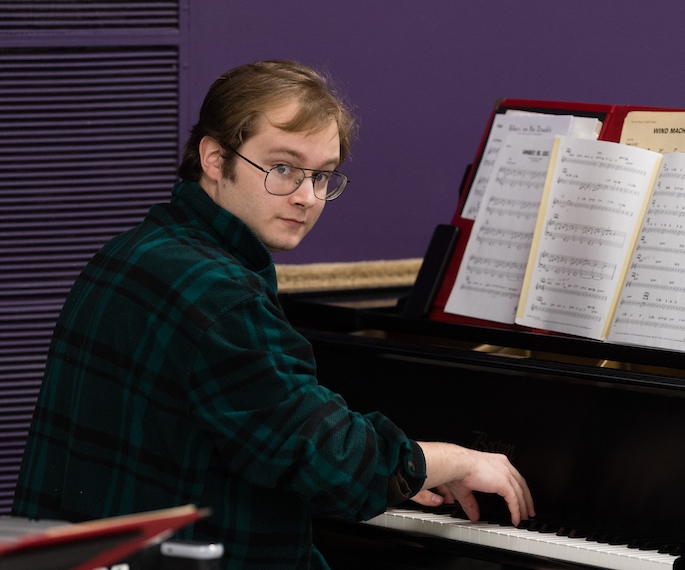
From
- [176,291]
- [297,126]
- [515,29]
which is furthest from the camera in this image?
[515,29]

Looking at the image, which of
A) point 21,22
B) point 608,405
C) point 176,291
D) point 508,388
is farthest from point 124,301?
point 21,22

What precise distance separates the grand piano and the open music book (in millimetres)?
45

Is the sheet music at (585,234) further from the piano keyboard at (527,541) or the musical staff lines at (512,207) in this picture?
the piano keyboard at (527,541)

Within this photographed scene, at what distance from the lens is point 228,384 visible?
1.24 meters

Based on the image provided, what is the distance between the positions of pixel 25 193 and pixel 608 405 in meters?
1.89

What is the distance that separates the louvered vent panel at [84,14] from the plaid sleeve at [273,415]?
1728 mm

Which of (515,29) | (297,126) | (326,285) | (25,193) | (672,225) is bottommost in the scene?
(326,285)

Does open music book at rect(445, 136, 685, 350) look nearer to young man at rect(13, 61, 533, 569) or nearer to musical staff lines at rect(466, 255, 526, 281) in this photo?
musical staff lines at rect(466, 255, 526, 281)

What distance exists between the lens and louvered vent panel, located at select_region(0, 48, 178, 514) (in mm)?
2695

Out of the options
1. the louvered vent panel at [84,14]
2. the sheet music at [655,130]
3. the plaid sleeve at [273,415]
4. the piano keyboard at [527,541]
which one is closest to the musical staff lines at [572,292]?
the sheet music at [655,130]

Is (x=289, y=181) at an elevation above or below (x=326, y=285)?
above

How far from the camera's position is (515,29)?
296cm

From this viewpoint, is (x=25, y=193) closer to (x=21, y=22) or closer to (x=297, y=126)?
(x=21, y=22)

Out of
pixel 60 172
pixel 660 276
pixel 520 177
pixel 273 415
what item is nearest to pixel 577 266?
pixel 660 276
